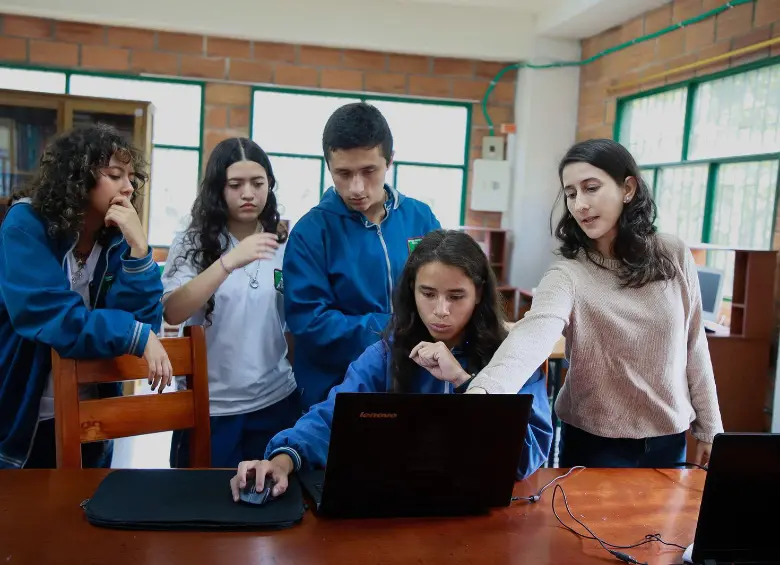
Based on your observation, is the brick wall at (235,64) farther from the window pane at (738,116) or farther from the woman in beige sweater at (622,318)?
the woman in beige sweater at (622,318)

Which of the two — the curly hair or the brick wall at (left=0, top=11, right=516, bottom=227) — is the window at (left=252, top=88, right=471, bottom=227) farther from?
the curly hair

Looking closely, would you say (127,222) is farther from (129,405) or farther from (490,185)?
(490,185)

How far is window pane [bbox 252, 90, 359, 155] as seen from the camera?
5.55 metres

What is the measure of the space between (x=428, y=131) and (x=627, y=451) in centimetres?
459

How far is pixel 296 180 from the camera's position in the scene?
568 cm

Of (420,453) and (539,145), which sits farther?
(539,145)

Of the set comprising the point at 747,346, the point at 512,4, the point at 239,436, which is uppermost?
the point at 512,4

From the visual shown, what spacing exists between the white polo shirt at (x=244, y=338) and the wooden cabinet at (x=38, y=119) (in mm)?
3202

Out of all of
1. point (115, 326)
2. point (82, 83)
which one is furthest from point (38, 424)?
point (82, 83)

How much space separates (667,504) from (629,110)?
4129 mm

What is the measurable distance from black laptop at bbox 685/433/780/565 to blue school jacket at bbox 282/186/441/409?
836mm

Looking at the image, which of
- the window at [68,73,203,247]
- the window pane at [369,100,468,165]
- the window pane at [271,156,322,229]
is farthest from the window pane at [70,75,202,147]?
the window pane at [369,100,468,165]

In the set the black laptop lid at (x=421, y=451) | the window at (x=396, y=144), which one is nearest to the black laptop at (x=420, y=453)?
the black laptop lid at (x=421, y=451)

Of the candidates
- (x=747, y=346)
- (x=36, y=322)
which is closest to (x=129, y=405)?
(x=36, y=322)
